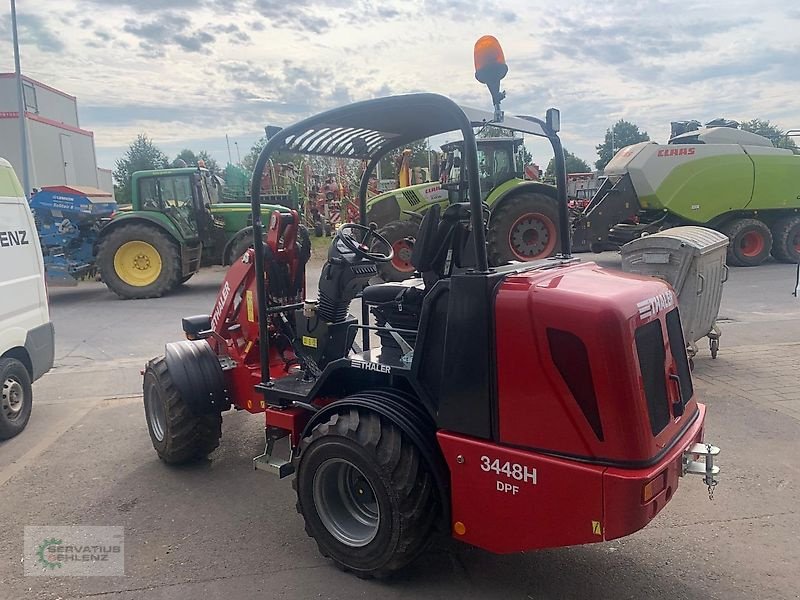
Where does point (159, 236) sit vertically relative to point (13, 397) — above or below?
above

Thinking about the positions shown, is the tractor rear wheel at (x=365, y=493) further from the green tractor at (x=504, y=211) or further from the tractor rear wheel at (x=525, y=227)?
the tractor rear wheel at (x=525, y=227)

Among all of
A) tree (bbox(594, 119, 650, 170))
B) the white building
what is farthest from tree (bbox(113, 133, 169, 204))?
tree (bbox(594, 119, 650, 170))

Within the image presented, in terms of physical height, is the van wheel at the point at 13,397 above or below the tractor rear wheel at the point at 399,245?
below

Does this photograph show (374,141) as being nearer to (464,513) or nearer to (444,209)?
(444,209)

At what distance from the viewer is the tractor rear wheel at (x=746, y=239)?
1404 cm

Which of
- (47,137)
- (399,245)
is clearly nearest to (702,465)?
(399,245)

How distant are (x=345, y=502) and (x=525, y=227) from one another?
389 inches

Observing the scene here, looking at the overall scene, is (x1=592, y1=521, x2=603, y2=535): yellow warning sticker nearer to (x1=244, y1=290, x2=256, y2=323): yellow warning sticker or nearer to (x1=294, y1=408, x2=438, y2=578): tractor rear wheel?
(x1=294, y1=408, x2=438, y2=578): tractor rear wheel

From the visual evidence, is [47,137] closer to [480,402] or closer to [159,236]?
[159,236]

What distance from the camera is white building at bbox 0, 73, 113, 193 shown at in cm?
2428

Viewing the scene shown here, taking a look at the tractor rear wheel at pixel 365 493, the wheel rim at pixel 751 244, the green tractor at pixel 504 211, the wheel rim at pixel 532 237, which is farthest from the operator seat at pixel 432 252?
the wheel rim at pixel 751 244

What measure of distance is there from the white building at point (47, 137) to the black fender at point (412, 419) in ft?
75.1

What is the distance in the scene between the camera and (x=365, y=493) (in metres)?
3.27

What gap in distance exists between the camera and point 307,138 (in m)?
3.83
